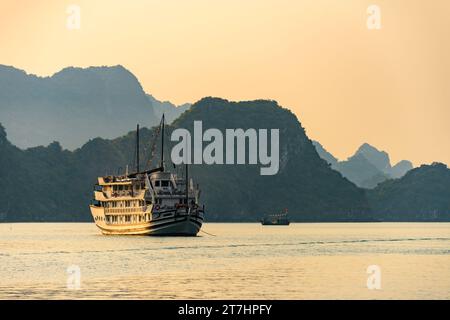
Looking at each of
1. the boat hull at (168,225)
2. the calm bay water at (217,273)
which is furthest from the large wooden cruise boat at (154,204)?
the calm bay water at (217,273)

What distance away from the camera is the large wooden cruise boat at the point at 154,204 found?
151 metres

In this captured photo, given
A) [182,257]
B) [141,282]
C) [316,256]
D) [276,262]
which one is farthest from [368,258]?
[141,282]

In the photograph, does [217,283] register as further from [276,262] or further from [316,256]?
[316,256]

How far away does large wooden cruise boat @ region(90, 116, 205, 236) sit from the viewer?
151375 mm

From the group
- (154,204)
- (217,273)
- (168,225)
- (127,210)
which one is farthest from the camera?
(127,210)

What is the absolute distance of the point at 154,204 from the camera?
496 ft

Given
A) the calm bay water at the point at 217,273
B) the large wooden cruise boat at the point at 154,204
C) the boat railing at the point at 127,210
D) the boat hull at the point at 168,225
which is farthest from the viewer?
the boat railing at the point at 127,210

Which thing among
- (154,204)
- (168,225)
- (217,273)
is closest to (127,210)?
(168,225)

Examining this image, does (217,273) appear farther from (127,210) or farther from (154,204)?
(127,210)

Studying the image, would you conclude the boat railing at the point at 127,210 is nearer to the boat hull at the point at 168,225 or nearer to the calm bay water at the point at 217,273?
the boat hull at the point at 168,225

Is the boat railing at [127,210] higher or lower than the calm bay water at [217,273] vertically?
higher

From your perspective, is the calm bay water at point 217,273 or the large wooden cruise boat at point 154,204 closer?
the calm bay water at point 217,273

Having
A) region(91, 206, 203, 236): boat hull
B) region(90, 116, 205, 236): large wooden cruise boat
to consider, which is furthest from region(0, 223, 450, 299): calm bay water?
region(91, 206, 203, 236): boat hull

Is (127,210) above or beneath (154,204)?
beneath
